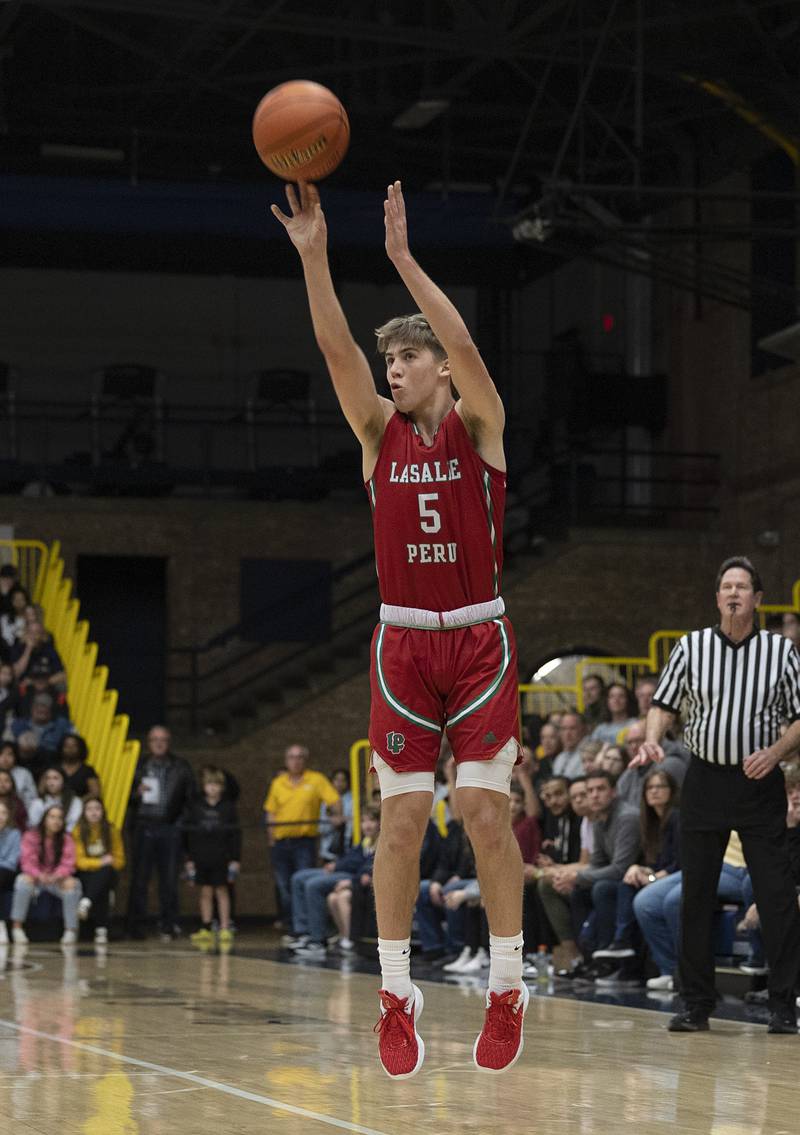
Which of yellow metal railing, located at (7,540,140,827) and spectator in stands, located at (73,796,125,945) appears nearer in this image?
spectator in stands, located at (73,796,125,945)

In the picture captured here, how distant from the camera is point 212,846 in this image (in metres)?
16.4

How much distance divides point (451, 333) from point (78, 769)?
11994 mm

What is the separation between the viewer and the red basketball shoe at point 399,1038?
5.25 metres

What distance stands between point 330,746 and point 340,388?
15.5m

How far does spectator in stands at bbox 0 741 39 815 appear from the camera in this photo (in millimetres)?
15805

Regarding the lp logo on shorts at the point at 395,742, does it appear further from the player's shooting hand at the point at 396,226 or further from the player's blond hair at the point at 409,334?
the player's shooting hand at the point at 396,226

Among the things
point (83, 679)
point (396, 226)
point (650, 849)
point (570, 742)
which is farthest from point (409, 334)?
point (83, 679)

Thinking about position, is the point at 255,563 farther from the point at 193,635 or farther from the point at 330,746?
the point at 330,746

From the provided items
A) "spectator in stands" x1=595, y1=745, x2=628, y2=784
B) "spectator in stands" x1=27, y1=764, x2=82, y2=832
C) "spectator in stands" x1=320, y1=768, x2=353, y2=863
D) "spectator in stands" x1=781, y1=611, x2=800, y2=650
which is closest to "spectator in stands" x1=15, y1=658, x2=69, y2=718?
"spectator in stands" x1=27, y1=764, x2=82, y2=832

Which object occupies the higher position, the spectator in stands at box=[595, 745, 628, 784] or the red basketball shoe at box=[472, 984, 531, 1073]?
the spectator in stands at box=[595, 745, 628, 784]

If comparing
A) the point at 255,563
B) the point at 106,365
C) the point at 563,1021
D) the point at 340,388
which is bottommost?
the point at 563,1021

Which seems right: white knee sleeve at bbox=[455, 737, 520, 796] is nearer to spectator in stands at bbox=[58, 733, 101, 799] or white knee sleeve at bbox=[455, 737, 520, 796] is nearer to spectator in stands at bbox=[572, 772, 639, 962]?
spectator in stands at bbox=[572, 772, 639, 962]

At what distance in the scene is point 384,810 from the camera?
18.0 ft

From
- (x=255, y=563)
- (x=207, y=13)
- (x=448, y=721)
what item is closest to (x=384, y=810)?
(x=448, y=721)
